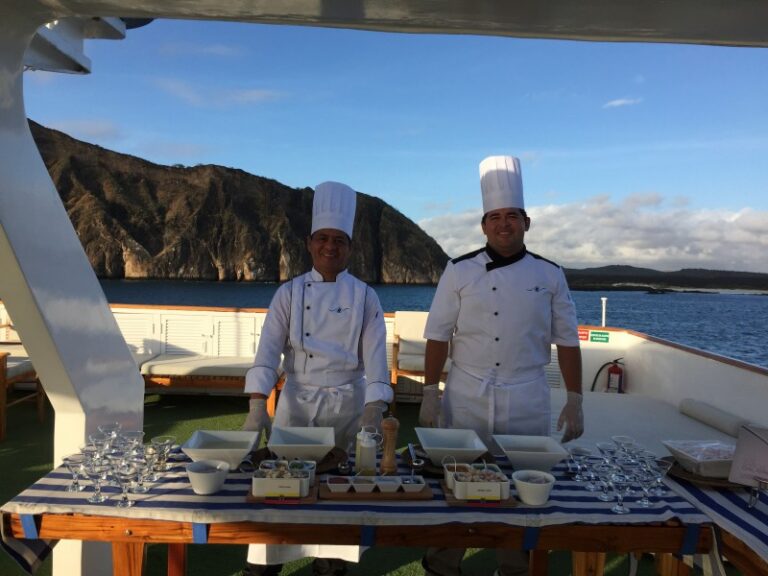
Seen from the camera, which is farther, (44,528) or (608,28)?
(608,28)

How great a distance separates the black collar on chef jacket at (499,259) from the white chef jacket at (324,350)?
1.67 ft

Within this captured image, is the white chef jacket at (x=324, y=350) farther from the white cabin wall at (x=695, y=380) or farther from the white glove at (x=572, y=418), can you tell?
the white cabin wall at (x=695, y=380)

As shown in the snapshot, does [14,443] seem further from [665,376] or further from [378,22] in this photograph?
[665,376]

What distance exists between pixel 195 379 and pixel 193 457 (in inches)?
164

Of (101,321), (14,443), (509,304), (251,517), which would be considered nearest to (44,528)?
(251,517)

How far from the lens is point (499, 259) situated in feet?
7.77

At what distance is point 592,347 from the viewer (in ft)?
20.1

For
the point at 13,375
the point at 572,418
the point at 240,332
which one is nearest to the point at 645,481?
the point at 572,418

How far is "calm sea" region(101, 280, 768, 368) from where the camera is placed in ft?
148

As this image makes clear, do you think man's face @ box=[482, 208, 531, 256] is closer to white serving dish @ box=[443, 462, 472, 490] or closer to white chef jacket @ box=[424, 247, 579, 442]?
white chef jacket @ box=[424, 247, 579, 442]

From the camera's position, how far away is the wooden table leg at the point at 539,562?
6.16 ft

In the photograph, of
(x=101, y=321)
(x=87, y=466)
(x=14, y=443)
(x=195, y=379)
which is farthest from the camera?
(x=195, y=379)


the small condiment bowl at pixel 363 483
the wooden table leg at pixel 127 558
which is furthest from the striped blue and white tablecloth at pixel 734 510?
the wooden table leg at pixel 127 558

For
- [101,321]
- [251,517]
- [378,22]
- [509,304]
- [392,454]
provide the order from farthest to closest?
[101,321], [509,304], [378,22], [392,454], [251,517]
